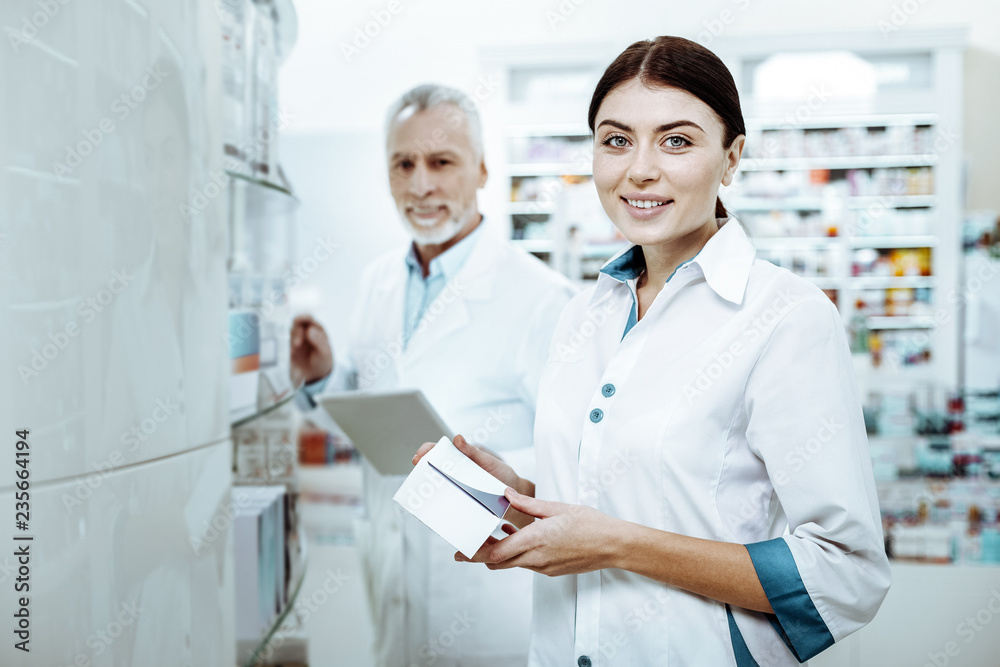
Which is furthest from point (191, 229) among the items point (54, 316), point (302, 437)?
point (302, 437)

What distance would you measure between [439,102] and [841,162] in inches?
173

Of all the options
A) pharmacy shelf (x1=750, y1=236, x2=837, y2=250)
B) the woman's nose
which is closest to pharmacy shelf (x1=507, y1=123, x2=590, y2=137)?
pharmacy shelf (x1=750, y1=236, x2=837, y2=250)

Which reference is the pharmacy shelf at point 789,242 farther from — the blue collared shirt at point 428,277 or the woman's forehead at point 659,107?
the woman's forehead at point 659,107

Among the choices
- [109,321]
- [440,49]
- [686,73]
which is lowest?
[109,321]

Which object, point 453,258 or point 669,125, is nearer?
point 669,125

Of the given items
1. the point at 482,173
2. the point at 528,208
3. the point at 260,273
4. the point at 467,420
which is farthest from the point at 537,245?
the point at 260,273

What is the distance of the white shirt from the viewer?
89 cm

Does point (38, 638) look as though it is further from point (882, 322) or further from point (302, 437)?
point (882, 322)

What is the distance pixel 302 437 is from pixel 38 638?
4.17 metres

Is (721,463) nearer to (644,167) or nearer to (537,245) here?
(644,167)

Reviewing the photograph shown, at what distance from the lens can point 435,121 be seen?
2.02 metres

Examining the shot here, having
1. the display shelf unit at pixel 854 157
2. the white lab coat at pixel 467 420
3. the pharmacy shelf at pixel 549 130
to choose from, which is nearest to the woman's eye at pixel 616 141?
the white lab coat at pixel 467 420

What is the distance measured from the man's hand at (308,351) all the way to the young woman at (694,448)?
44.1 inches

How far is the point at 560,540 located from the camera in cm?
91
